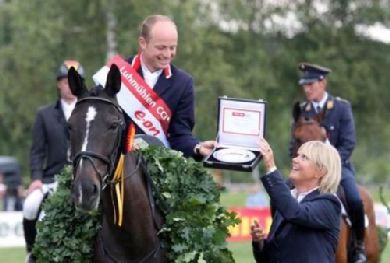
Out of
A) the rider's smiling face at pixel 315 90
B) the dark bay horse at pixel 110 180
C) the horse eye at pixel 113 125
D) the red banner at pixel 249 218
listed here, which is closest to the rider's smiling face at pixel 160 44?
the dark bay horse at pixel 110 180

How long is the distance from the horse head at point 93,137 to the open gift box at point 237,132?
2.97 ft

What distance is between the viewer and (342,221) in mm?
10969

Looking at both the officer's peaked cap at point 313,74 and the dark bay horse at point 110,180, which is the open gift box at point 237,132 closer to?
the dark bay horse at point 110,180

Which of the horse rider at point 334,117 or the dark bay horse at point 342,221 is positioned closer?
the dark bay horse at point 342,221

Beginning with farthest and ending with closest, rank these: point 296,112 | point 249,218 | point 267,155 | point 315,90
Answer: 1. point 249,218
2. point 315,90
3. point 296,112
4. point 267,155

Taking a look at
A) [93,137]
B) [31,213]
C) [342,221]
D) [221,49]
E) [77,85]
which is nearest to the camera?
[93,137]

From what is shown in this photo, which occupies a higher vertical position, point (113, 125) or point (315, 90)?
point (113, 125)

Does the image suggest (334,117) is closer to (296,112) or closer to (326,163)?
(296,112)

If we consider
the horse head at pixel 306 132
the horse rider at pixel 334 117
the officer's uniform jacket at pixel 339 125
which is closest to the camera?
the horse head at pixel 306 132

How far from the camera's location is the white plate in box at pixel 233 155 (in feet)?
24.0

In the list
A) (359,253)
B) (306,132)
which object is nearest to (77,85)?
(306,132)

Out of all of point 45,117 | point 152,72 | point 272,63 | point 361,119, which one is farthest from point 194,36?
point 152,72

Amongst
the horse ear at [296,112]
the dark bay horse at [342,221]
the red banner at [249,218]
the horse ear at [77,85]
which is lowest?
the red banner at [249,218]

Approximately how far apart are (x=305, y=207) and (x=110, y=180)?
135 cm
